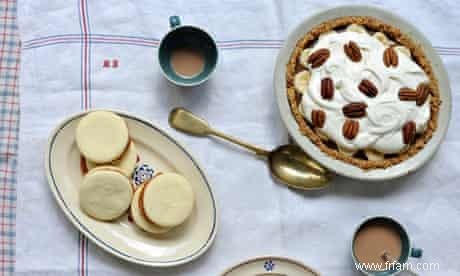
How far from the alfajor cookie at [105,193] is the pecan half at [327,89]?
420 millimetres

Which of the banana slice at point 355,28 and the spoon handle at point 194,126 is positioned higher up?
the banana slice at point 355,28

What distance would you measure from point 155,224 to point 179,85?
0.93ft

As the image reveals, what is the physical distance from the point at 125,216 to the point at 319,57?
1.65ft

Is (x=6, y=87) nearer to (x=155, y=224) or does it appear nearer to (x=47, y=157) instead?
(x=47, y=157)

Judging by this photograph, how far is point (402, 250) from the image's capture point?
1.38 m

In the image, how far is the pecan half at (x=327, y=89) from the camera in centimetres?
132

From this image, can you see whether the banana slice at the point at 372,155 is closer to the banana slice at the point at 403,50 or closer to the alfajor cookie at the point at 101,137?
the banana slice at the point at 403,50

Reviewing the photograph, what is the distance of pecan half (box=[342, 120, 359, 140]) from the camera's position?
1317 millimetres

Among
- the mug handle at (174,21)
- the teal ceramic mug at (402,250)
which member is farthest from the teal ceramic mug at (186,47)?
the teal ceramic mug at (402,250)

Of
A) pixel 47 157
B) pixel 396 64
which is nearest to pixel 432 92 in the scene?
pixel 396 64

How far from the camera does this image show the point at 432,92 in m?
1.37

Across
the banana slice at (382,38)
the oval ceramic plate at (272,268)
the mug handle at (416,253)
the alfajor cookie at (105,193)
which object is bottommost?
the oval ceramic plate at (272,268)

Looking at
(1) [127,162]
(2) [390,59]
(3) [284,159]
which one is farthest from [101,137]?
(2) [390,59]

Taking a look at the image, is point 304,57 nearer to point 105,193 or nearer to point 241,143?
point 241,143
